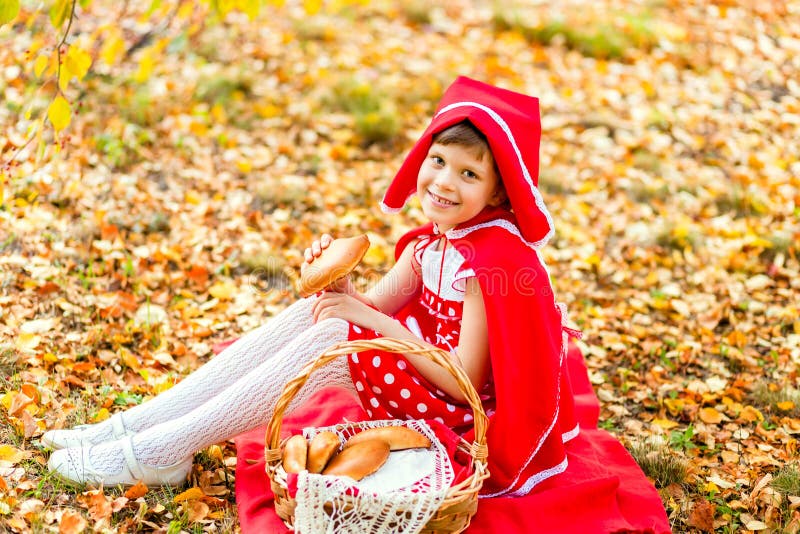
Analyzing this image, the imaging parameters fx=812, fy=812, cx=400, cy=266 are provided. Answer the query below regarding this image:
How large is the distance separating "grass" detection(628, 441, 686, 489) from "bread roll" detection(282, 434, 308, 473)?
50.9 inches

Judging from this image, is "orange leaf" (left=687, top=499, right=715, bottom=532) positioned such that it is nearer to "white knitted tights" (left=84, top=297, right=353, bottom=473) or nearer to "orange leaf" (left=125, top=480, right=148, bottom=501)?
"white knitted tights" (left=84, top=297, right=353, bottom=473)

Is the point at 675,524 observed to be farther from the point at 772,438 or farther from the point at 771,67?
the point at 771,67

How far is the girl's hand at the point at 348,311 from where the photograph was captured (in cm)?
251

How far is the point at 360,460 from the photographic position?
2277 millimetres

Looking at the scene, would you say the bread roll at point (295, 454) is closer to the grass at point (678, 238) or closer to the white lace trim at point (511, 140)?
the white lace trim at point (511, 140)

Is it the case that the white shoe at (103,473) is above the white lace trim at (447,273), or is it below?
below

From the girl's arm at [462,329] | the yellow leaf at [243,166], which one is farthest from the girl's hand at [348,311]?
the yellow leaf at [243,166]

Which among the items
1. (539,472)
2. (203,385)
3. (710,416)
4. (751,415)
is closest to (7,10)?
(203,385)

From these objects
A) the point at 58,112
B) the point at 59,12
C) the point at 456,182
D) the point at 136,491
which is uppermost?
the point at 59,12

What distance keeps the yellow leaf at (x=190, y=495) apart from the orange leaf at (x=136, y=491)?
0.33 feet

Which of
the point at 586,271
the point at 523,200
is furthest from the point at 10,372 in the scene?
the point at 586,271

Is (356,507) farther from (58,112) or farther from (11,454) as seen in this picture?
(58,112)

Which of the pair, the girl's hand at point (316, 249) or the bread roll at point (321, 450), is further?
the girl's hand at point (316, 249)

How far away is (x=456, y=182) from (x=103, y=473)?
1410 millimetres
